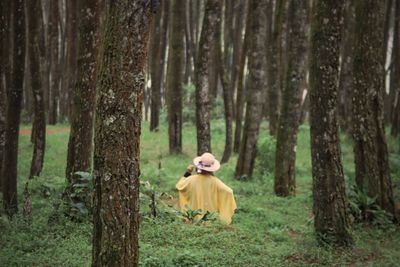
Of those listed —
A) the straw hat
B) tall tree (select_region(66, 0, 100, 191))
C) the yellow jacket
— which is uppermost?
tall tree (select_region(66, 0, 100, 191))

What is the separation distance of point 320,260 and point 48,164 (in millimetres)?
9305

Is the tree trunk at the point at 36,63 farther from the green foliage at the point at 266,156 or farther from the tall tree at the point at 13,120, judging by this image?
the green foliage at the point at 266,156

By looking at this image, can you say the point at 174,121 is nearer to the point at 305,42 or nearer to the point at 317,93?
the point at 305,42

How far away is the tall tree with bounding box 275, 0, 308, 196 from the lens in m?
10.5

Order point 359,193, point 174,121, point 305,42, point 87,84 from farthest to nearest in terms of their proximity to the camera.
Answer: point 174,121
point 305,42
point 359,193
point 87,84

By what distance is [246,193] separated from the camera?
1148cm

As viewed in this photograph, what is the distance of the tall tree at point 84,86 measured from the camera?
7.91 metres

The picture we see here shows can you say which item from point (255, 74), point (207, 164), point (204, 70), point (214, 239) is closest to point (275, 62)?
point (255, 74)

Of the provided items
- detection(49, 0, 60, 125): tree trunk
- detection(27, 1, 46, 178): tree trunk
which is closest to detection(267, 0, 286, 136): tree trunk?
detection(27, 1, 46, 178): tree trunk

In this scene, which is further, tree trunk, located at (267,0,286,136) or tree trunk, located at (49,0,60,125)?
tree trunk, located at (49,0,60,125)

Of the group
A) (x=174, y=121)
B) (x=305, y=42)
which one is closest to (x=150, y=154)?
(x=174, y=121)

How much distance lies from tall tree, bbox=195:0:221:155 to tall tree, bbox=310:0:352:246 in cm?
388

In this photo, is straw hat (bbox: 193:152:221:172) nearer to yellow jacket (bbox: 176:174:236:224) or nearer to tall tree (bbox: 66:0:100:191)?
yellow jacket (bbox: 176:174:236:224)

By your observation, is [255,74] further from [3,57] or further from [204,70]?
[3,57]
